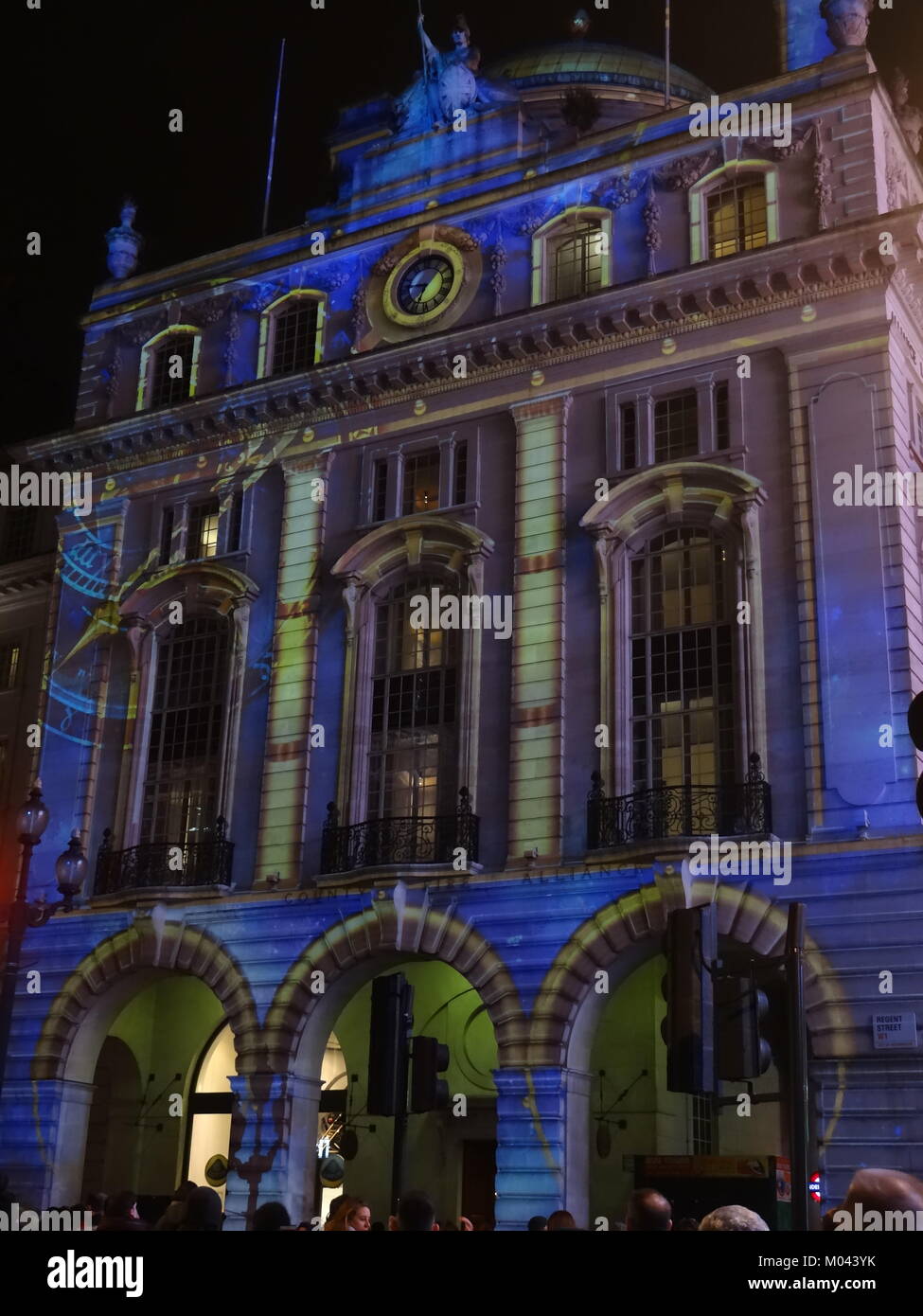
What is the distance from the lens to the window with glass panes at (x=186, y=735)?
1233 inches

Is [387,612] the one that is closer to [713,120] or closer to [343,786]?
[343,786]

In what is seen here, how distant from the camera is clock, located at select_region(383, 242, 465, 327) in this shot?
1259 inches

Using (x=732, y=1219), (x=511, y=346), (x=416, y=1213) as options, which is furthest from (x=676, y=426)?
(x=732, y=1219)

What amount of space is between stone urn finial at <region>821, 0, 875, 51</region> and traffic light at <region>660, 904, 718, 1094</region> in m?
24.7

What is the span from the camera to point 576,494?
93.9 ft

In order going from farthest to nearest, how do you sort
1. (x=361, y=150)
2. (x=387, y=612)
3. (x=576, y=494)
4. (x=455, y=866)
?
1. (x=361, y=150)
2. (x=387, y=612)
3. (x=576, y=494)
4. (x=455, y=866)

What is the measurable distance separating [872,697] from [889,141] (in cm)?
1211

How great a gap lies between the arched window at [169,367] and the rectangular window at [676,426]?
40.2 feet

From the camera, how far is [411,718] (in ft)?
95.9

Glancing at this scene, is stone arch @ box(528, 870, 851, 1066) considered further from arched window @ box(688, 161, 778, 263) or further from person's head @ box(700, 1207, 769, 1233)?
person's head @ box(700, 1207, 769, 1233)

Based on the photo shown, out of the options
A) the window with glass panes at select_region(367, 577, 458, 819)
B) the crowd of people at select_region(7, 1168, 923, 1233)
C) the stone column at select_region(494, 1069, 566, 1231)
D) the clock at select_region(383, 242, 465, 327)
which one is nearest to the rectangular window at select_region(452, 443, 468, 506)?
the window with glass panes at select_region(367, 577, 458, 819)
